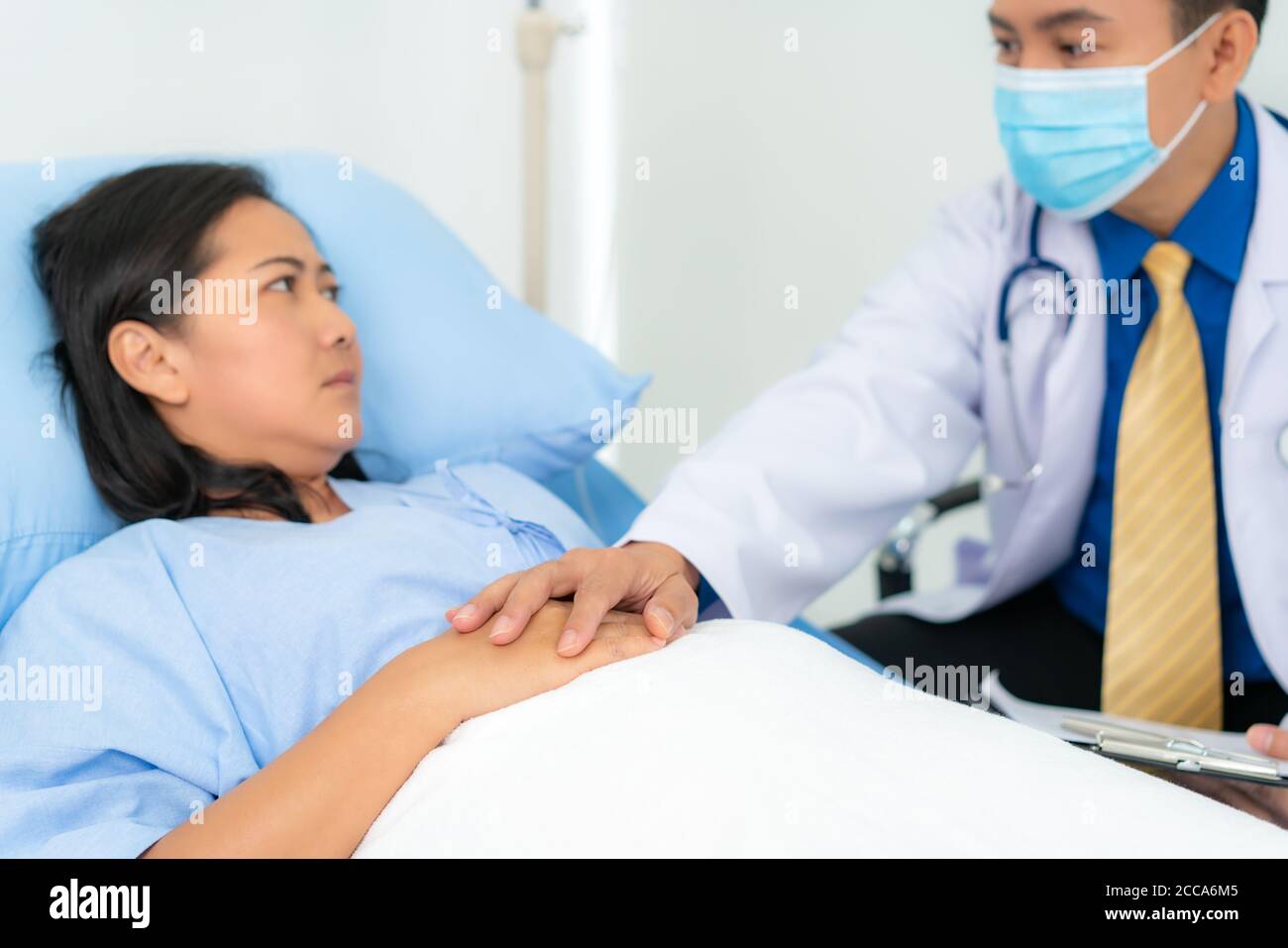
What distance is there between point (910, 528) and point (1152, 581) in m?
0.43

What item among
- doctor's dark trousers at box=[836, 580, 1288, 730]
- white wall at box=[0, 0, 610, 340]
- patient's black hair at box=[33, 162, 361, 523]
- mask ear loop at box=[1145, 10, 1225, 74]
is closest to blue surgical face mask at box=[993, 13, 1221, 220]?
mask ear loop at box=[1145, 10, 1225, 74]

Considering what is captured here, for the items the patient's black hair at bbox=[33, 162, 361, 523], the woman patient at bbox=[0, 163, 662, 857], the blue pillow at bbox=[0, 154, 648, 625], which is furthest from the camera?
the blue pillow at bbox=[0, 154, 648, 625]

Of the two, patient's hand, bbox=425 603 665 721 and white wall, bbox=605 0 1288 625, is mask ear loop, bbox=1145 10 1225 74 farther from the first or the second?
patient's hand, bbox=425 603 665 721

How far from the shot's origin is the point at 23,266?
1.37 metres

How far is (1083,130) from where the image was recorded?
1.50m

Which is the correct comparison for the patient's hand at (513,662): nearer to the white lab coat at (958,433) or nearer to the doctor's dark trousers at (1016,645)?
the white lab coat at (958,433)

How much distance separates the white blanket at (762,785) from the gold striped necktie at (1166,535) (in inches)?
25.8

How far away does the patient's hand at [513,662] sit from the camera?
0.97 metres

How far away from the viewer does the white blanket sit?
797mm

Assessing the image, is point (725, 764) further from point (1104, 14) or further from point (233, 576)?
point (1104, 14)

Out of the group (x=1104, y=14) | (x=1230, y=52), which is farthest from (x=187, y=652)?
(x=1230, y=52)

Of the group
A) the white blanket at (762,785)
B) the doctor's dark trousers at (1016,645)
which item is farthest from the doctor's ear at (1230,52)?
the white blanket at (762,785)

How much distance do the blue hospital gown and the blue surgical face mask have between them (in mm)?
841

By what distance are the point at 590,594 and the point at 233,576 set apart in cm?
34
